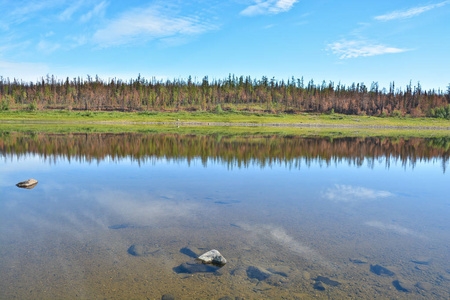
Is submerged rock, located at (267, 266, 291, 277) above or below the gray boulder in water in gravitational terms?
below

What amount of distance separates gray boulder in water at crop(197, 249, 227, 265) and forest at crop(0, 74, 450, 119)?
14319 centimetres

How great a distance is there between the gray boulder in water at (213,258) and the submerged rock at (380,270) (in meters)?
3.20

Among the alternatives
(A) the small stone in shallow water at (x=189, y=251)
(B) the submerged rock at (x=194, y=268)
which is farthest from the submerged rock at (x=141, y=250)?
(B) the submerged rock at (x=194, y=268)

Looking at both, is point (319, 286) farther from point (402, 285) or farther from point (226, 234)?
point (226, 234)

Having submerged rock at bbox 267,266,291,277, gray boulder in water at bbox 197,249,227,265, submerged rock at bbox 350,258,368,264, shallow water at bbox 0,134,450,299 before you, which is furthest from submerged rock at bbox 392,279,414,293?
gray boulder in water at bbox 197,249,227,265

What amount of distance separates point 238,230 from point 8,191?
10.2 meters

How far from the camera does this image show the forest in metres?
157

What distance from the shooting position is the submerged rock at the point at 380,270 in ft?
22.4

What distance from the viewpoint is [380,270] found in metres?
6.95

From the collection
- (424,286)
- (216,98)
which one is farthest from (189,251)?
(216,98)

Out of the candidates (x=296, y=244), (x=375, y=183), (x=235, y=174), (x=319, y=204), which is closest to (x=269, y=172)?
(x=235, y=174)

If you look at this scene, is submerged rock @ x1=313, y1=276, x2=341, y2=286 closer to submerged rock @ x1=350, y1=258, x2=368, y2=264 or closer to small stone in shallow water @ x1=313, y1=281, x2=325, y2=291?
small stone in shallow water @ x1=313, y1=281, x2=325, y2=291

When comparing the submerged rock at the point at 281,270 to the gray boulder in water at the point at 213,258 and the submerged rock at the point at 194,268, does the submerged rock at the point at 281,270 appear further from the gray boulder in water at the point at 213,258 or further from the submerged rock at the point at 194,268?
the submerged rock at the point at 194,268

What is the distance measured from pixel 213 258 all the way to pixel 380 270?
142 inches
